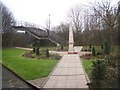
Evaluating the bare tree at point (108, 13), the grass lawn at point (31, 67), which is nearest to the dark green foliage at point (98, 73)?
the grass lawn at point (31, 67)

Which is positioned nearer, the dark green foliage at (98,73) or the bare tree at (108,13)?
the dark green foliage at (98,73)

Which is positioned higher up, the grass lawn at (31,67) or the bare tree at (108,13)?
the bare tree at (108,13)

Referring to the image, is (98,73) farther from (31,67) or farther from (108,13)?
(108,13)

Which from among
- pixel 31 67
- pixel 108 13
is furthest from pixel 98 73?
pixel 108 13

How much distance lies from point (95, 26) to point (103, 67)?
40198mm

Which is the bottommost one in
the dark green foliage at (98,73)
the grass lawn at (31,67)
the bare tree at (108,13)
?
the grass lawn at (31,67)

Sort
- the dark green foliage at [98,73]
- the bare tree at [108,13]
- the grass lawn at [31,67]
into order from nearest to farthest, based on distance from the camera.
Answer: the dark green foliage at [98,73], the grass lawn at [31,67], the bare tree at [108,13]

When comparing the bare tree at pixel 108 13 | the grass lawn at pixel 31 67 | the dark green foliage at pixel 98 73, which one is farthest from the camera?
the bare tree at pixel 108 13

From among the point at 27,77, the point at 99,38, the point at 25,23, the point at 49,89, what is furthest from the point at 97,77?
the point at 25,23

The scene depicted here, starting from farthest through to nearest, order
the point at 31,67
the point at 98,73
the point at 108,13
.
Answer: the point at 108,13, the point at 31,67, the point at 98,73

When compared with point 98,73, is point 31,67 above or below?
below

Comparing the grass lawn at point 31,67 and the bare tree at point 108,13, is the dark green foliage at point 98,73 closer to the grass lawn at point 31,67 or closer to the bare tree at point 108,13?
the grass lawn at point 31,67

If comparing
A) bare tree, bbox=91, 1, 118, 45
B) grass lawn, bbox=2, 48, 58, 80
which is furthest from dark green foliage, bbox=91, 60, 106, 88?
bare tree, bbox=91, 1, 118, 45

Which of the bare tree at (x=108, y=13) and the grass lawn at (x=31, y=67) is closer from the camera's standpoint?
the grass lawn at (x=31, y=67)
